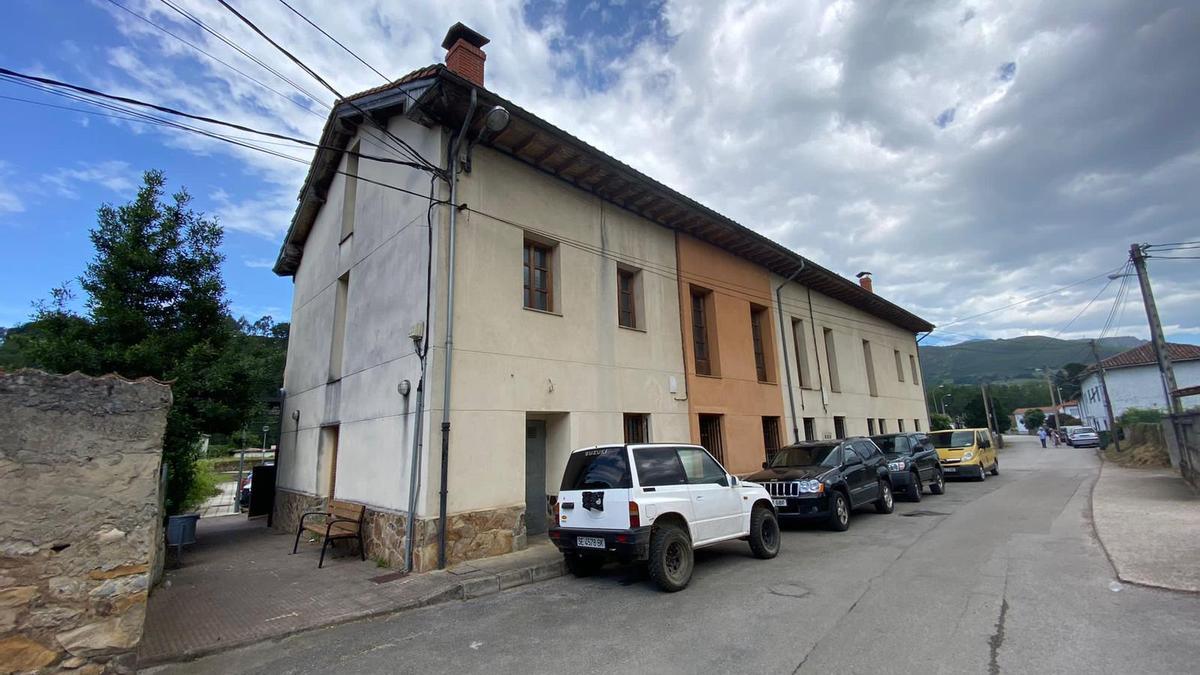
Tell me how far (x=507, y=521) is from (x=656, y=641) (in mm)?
4237

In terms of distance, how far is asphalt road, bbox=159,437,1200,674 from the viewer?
159 inches

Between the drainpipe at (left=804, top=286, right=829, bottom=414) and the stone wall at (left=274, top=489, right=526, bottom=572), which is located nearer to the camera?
the stone wall at (left=274, top=489, right=526, bottom=572)

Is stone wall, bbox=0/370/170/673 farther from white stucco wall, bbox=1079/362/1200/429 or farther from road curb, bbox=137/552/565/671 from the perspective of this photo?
white stucco wall, bbox=1079/362/1200/429

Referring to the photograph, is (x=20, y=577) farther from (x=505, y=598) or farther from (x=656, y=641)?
(x=656, y=641)

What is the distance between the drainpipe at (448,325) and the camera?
7520 millimetres

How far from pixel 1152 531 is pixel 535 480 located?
9799 millimetres

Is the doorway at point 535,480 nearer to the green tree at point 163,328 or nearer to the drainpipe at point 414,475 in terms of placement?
the drainpipe at point 414,475

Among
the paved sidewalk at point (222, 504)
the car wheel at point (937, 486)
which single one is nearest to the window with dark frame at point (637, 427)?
the car wheel at point (937, 486)

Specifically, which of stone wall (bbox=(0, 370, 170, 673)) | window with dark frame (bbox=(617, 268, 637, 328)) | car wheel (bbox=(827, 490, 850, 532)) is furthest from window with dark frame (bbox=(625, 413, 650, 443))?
stone wall (bbox=(0, 370, 170, 673))

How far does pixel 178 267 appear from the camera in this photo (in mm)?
11398

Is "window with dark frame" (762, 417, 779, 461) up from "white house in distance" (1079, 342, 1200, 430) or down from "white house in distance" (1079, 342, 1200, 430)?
down

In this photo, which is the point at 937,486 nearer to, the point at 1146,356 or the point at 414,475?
the point at 414,475

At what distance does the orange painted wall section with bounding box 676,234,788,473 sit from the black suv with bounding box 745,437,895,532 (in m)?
2.11

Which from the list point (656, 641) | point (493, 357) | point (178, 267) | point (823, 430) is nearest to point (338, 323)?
point (178, 267)
